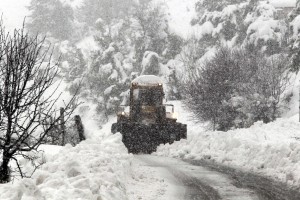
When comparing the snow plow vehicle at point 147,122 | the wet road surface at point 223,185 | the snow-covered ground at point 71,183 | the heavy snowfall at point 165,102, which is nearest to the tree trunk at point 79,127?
the heavy snowfall at point 165,102

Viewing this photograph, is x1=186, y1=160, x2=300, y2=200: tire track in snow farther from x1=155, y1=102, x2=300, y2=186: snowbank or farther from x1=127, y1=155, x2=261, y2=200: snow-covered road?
x1=155, y1=102, x2=300, y2=186: snowbank

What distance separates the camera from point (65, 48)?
5584 cm

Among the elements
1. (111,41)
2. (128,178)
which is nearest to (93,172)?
(128,178)

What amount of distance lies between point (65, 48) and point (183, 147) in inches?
1628

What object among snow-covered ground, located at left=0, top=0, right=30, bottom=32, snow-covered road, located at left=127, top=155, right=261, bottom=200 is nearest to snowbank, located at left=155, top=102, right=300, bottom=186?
snow-covered road, located at left=127, top=155, right=261, bottom=200

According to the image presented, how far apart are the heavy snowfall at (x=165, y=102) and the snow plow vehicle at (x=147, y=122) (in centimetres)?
35

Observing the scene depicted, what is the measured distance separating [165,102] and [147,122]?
1231 millimetres

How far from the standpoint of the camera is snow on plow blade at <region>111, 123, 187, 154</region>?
18.7m

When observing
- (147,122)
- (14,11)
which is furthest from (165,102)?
(14,11)

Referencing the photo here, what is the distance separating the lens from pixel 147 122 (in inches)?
806

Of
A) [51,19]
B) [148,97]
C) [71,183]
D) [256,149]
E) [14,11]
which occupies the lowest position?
[256,149]

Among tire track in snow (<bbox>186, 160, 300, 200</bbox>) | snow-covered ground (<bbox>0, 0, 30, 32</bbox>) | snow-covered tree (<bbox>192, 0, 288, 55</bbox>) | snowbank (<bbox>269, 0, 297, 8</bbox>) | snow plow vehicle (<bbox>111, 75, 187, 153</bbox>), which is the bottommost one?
tire track in snow (<bbox>186, 160, 300, 200</bbox>)

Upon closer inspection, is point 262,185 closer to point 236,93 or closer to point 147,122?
point 147,122

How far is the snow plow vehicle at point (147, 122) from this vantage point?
61.5ft
